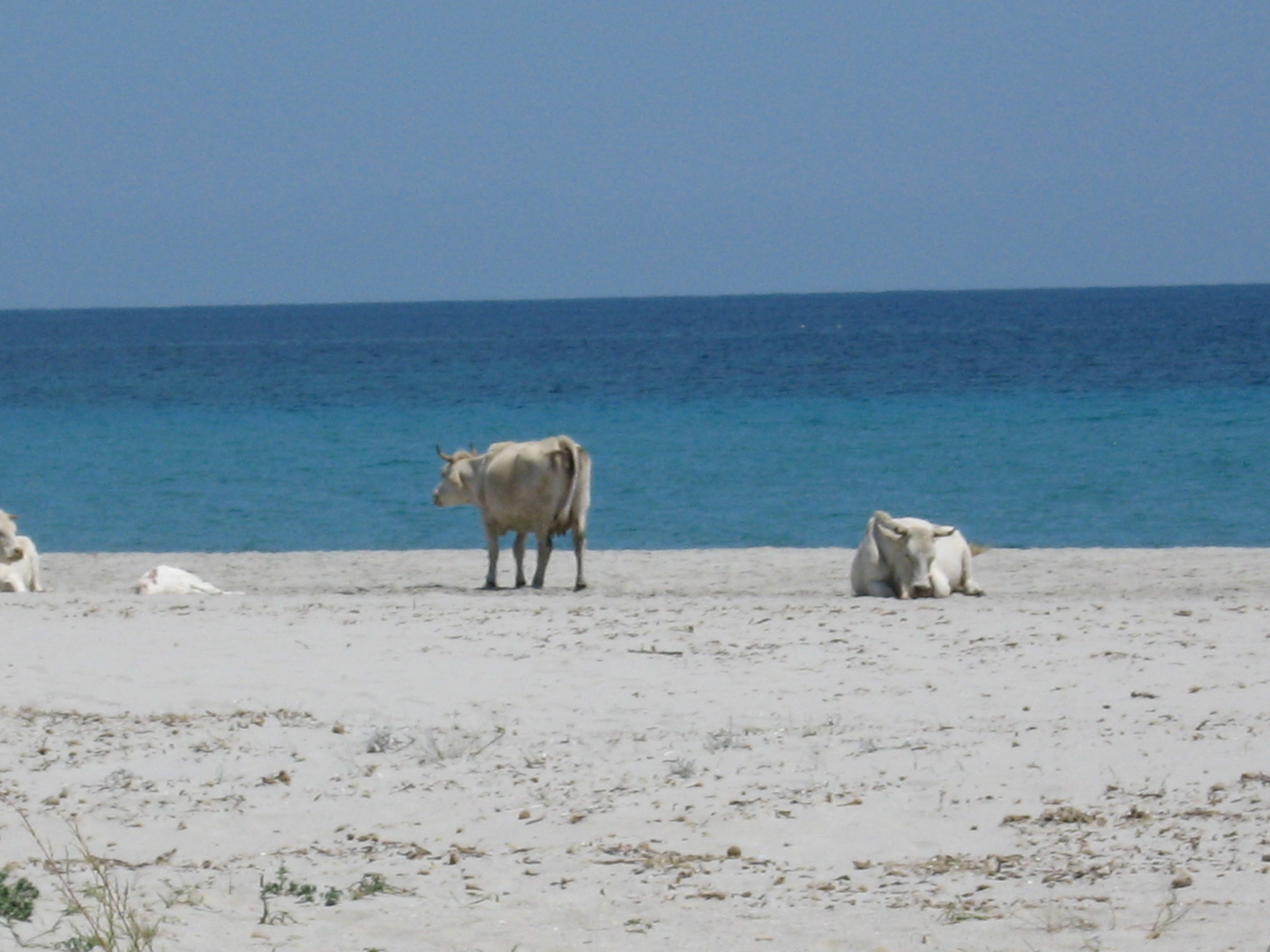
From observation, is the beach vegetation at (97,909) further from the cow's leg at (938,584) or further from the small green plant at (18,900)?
the cow's leg at (938,584)

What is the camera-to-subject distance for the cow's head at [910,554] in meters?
13.6

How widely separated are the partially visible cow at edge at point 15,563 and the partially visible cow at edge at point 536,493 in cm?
384

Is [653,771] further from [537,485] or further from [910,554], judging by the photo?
[537,485]

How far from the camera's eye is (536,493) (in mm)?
15305

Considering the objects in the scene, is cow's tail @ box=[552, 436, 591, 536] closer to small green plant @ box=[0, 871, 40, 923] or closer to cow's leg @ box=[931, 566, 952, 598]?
cow's leg @ box=[931, 566, 952, 598]

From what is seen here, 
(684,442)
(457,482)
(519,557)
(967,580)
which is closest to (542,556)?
(519,557)

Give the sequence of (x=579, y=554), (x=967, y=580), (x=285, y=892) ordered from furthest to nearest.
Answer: (x=579, y=554)
(x=967, y=580)
(x=285, y=892)

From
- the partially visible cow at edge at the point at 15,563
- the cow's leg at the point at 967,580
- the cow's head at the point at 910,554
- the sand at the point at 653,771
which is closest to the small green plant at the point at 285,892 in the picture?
the sand at the point at 653,771

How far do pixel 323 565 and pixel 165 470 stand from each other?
13931mm

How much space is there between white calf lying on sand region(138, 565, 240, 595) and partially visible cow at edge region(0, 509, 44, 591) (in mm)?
1093

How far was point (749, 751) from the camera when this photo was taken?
812cm

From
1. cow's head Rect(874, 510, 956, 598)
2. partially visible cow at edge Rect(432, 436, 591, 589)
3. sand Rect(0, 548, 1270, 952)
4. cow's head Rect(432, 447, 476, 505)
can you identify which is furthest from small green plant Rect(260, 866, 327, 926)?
cow's head Rect(432, 447, 476, 505)

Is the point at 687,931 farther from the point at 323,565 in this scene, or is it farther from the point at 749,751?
the point at 323,565

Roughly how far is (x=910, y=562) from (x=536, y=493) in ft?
11.1
